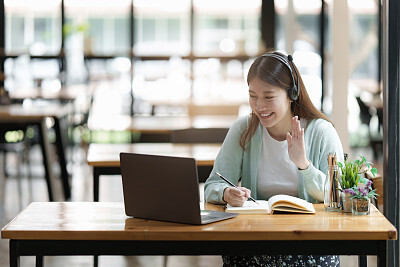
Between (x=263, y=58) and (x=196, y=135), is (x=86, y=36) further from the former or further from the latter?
(x=263, y=58)

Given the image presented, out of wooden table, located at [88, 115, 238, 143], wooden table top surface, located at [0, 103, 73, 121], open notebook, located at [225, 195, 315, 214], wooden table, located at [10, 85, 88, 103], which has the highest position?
wooden table, located at [10, 85, 88, 103]

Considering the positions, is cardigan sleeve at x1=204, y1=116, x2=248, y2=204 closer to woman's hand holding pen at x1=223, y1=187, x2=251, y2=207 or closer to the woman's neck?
the woman's neck

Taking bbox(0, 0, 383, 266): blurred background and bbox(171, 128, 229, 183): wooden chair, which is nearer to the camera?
bbox(171, 128, 229, 183): wooden chair

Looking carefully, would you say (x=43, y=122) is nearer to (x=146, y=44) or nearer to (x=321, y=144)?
(x=321, y=144)

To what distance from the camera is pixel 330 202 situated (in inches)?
92.8

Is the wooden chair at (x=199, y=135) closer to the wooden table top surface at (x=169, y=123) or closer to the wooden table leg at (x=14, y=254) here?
the wooden table top surface at (x=169, y=123)

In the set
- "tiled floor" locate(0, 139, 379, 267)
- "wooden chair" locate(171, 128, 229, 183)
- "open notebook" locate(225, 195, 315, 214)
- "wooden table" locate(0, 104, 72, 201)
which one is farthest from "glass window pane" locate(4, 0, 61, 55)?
"open notebook" locate(225, 195, 315, 214)

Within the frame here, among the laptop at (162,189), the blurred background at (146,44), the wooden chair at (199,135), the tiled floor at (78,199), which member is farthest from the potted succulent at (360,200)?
the blurred background at (146,44)

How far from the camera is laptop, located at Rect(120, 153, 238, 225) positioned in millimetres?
2082

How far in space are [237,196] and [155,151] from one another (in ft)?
5.55

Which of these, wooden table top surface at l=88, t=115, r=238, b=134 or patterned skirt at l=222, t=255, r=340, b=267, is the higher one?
wooden table top surface at l=88, t=115, r=238, b=134

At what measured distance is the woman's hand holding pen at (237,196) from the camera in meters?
2.39

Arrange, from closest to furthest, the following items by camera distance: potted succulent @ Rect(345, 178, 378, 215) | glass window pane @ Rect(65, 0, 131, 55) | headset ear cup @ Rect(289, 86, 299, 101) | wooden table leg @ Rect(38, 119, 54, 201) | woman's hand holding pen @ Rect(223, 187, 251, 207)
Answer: potted succulent @ Rect(345, 178, 378, 215)
woman's hand holding pen @ Rect(223, 187, 251, 207)
headset ear cup @ Rect(289, 86, 299, 101)
wooden table leg @ Rect(38, 119, 54, 201)
glass window pane @ Rect(65, 0, 131, 55)

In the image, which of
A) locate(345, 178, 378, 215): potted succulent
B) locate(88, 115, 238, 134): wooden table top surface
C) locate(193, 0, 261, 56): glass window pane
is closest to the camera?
locate(345, 178, 378, 215): potted succulent
